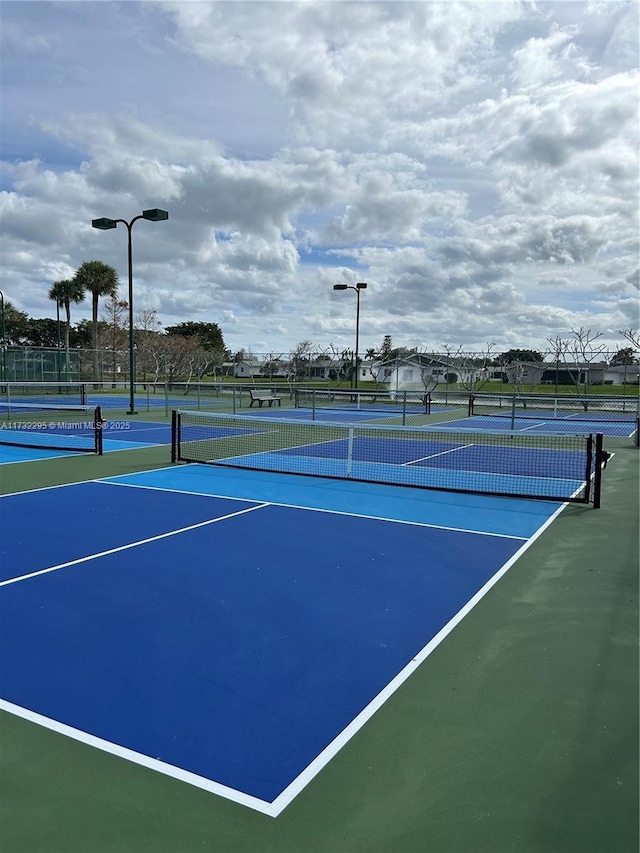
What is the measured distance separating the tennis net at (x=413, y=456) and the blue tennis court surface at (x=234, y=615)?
1.43 metres

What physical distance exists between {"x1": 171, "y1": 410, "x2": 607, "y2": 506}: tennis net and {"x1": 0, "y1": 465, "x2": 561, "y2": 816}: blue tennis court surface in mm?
1431

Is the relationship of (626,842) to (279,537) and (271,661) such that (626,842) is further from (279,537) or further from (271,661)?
(279,537)

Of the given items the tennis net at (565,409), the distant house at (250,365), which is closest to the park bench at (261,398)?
the tennis net at (565,409)

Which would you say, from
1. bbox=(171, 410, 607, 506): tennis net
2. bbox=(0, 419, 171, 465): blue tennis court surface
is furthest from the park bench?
bbox=(171, 410, 607, 506): tennis net

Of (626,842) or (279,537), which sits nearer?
(626,842)

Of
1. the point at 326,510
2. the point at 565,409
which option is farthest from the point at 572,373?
the point at 326,510

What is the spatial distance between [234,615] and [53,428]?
50.6 feet

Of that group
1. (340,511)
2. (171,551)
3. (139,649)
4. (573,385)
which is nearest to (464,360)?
(573,385)

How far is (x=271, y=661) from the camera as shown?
4078mm

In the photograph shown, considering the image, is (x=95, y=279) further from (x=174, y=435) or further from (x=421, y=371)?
(x=174, y=435)

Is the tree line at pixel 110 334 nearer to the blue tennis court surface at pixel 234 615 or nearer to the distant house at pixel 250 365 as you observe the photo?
the distant house at pixel 250 365

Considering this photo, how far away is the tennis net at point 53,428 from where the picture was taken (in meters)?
13.5

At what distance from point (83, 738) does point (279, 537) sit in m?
3.84

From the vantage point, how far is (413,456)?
13.4 m
